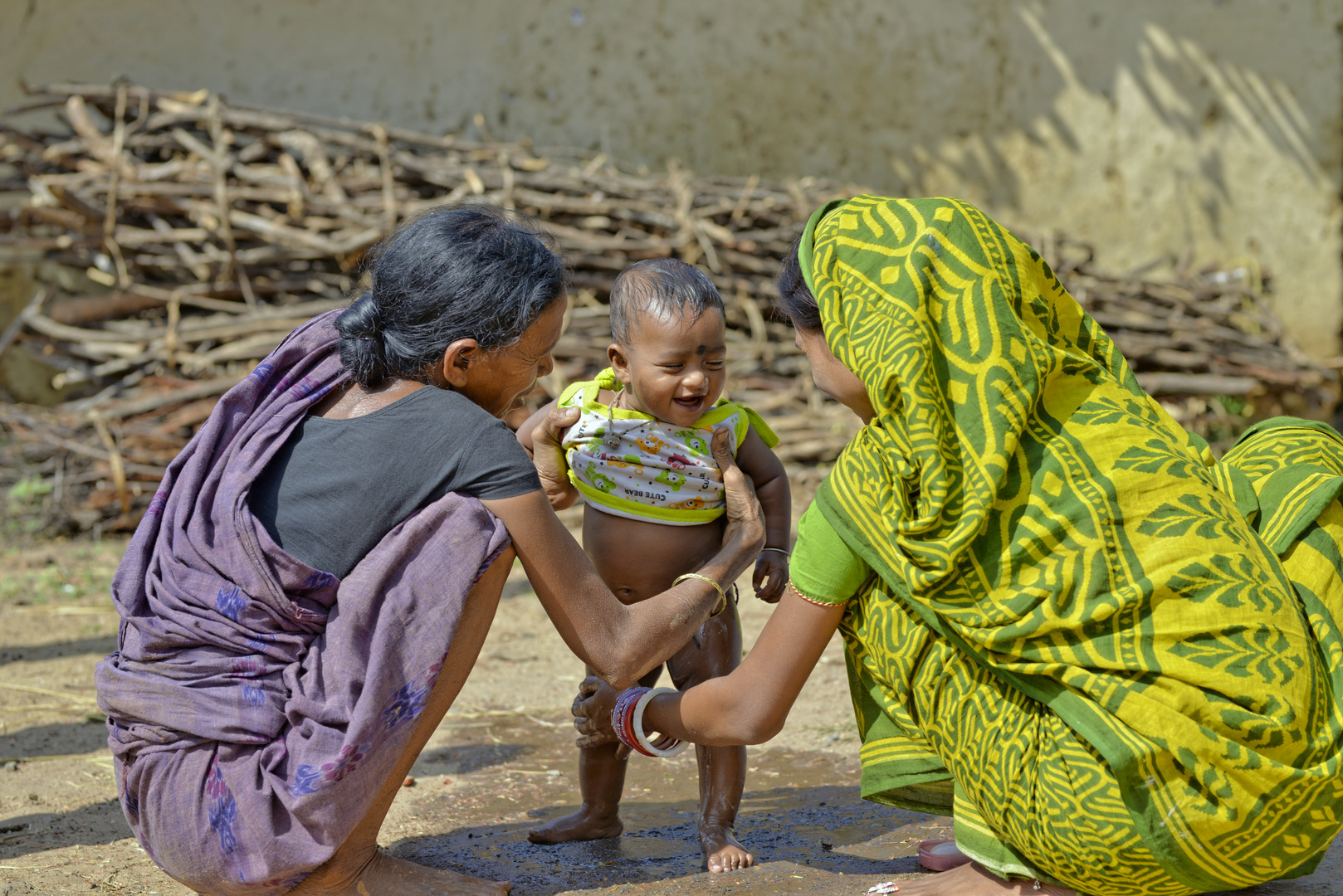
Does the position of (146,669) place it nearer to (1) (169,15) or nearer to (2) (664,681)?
(2) (664,681)

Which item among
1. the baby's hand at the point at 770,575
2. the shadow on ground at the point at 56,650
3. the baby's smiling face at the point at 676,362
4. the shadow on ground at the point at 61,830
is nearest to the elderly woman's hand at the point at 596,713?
the baby's hand at the point at 770,575

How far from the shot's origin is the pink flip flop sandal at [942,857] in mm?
2506

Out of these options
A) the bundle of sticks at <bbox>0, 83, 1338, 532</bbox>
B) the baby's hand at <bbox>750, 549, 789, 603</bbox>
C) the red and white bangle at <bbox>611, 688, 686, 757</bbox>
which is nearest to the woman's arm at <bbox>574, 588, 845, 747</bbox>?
the red and white bangle at <bbox>611, 688, 686, 757</bbox>

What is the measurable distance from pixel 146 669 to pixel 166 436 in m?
4.17

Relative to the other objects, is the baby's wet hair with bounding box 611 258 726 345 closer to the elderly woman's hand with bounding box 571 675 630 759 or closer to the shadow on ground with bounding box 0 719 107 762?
the elderly woman's hand with bounding box 571 675 630 759

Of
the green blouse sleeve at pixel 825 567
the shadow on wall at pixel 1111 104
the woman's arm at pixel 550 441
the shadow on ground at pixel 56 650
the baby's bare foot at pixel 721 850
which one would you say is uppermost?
the shadow on wall at pixel 1111 104

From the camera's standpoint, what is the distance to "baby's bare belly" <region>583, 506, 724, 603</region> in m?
2.88

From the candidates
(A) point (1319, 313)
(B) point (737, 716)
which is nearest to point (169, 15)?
(B) point (737, 716)

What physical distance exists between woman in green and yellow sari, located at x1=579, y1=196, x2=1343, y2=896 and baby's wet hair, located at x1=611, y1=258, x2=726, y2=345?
1.91ft

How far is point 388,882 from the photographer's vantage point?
230 centimetres

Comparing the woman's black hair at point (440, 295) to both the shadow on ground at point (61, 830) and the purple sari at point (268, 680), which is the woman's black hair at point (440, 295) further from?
the shadow on ground at point (61, 830)

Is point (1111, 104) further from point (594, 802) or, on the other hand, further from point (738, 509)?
point (594, 802)

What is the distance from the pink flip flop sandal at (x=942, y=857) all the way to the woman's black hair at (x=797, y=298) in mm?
1223

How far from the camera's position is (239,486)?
7.11 feet
